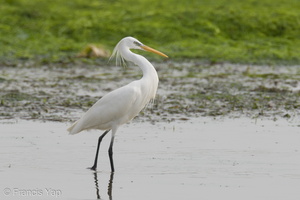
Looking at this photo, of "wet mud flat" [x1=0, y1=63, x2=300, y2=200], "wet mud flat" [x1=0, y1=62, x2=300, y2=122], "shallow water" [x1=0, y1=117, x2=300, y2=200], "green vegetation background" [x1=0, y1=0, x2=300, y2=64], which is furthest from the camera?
"green vegetation background" [x1=0, y1=0, x2=300, y2=64]

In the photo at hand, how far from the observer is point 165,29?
2519 cm

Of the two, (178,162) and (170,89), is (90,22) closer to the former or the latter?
(170,89)

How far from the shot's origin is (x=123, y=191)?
794 cm

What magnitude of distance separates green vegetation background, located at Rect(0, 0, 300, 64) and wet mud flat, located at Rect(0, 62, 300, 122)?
2.07 m

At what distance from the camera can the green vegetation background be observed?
906 inches

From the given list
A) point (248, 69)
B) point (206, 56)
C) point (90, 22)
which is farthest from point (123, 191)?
point (90, 22)

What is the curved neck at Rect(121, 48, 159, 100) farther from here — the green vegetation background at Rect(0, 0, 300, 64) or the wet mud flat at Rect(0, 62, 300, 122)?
the green vegetation background at Rect(0, 0, 300, 64)

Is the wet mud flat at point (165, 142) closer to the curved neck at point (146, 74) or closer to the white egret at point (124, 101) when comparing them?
the white egret at point (124, 101)

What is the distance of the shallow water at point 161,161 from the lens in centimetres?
791

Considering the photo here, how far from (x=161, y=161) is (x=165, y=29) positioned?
16046 mm

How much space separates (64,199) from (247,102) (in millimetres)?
7429

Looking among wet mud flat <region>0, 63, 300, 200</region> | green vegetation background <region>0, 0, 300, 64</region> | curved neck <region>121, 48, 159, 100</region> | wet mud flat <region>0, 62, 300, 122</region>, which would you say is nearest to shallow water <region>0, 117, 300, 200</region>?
wet mud flat <region>0, 63, 300, 200</region>

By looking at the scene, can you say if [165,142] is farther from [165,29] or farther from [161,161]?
[165,29]

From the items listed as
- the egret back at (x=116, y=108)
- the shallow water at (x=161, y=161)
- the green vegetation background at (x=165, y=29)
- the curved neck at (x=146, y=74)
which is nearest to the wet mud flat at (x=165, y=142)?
the shallow water at (x=161, y=161)
